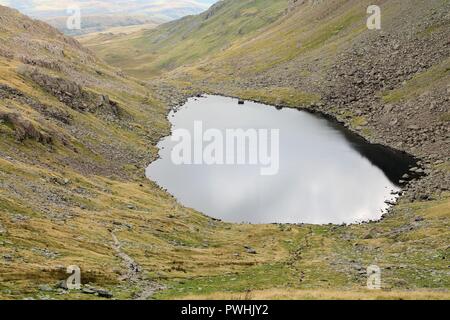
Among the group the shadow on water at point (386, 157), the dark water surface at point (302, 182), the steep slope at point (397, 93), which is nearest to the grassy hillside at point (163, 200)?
the steep slope at point (397, 93)

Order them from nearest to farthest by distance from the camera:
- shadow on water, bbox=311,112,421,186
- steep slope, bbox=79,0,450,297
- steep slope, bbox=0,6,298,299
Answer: steep slope, bbox=0,6,298,299
steep slope, bbox=79,0,450,297
shadow on water, bbox=311,112,421,186

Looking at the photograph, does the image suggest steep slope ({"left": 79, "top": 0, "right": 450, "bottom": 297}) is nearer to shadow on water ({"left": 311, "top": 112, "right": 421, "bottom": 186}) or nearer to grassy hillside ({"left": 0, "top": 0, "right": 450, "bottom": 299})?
grassy hillside ({"left": 0, "top": 0, "right": 450, "bottom": 299})

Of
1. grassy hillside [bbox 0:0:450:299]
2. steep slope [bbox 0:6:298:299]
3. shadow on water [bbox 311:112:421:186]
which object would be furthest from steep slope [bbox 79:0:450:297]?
steep slope [bbox 0:6:298:299]

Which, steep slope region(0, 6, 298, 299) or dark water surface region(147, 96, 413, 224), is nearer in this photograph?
steep slope region(0, 6, 298, 299)

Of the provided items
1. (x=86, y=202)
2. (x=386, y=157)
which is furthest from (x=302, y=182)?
(x=86, y=202)

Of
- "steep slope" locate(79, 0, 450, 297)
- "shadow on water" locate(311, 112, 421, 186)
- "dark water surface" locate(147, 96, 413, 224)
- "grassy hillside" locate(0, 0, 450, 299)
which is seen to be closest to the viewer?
"grassy hillside" locate(0, 0, 450, 299)
